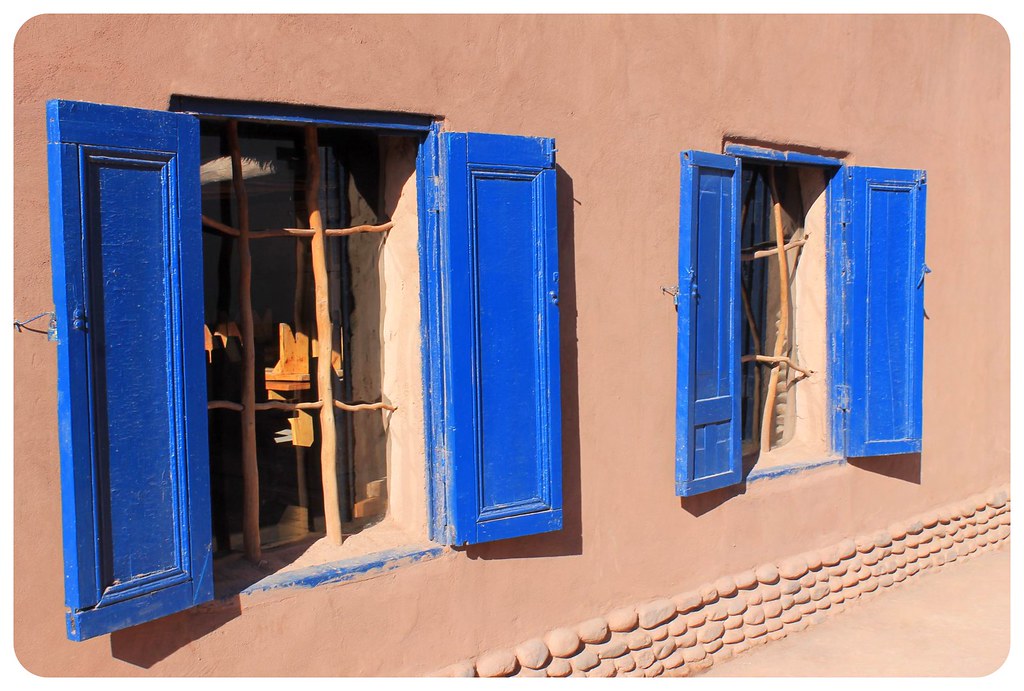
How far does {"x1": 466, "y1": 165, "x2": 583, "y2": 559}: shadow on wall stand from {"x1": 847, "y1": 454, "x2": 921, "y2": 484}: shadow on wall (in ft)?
6.73

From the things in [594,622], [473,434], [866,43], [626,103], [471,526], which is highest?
[866,43]

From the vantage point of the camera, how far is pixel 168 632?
3.37 meters

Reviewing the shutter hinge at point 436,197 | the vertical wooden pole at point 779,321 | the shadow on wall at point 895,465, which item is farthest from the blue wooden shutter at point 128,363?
the shadow on wall at point 895,465

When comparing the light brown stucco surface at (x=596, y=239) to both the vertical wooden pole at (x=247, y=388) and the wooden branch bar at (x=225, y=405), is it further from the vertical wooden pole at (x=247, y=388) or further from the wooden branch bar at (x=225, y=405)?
the wooden branch bar at (x=225, y=405)

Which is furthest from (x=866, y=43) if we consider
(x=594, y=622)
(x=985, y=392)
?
(x=594, y=622)

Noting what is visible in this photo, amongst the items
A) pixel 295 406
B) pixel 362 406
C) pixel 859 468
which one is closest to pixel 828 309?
pixel 859 468

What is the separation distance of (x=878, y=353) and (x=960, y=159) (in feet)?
4.92

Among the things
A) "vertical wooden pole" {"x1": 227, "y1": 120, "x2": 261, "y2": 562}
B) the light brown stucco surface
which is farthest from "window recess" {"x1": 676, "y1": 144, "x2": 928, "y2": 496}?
"vertical wooden pole" {"x1": 227, "y1": 120, "x2": 261, "y2": 562}

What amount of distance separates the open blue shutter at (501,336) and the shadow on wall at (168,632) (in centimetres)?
92

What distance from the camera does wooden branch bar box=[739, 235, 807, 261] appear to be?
537 cm

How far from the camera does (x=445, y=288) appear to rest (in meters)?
3.82

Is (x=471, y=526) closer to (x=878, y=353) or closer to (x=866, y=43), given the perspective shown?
(x=878, y=353)

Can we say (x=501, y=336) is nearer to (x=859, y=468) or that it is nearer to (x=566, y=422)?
(x=566, y=422)

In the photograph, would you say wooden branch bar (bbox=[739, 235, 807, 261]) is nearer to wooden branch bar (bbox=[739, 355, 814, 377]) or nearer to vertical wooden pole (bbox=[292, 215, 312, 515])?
wooden branch bar (bbox=[739, 355, 814, 377])
